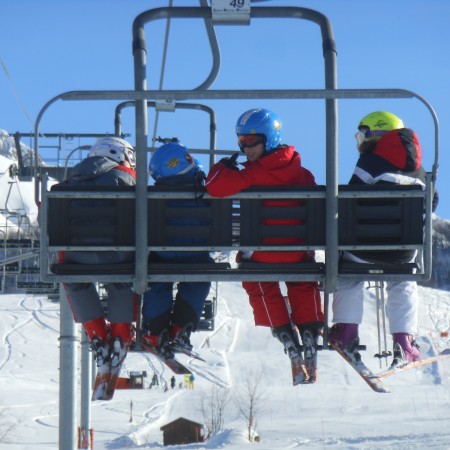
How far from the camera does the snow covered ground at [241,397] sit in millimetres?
47375

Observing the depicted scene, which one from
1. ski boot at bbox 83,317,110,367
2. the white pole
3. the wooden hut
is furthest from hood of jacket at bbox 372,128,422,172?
the wooden hut

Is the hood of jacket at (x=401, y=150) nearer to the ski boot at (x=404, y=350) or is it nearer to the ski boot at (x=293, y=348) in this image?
the ski boot at (x=404, y=350)

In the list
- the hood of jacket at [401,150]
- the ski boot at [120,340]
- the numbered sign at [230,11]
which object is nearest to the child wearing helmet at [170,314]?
the ski boot at [120,340]

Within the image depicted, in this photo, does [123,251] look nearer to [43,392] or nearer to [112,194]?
[112,194]

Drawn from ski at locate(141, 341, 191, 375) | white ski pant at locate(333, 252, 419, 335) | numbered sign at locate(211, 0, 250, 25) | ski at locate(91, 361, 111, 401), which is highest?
numbered sign at locate(211, 0, 250, 25)

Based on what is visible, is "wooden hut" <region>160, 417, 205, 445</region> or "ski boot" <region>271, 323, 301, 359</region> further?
"wooden hut" <region>160, 417, 205, 445</region>

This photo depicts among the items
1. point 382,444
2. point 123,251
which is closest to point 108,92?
point 123,251

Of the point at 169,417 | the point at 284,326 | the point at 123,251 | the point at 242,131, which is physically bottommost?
the point at 169,417

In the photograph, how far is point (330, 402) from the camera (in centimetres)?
5962

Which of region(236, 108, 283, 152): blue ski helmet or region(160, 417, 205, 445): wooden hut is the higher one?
region(236, 108, 283, 152): blue ski helmet

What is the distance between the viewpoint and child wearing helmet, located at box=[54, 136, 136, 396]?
6535 millimetres

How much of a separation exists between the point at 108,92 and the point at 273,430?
1901 inches

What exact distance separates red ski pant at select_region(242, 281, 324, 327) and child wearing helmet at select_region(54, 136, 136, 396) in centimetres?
79

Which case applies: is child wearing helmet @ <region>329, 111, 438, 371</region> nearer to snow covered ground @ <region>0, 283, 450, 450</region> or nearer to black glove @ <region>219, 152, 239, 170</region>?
black glove @ <region>219, 152, 239, 170</region>
